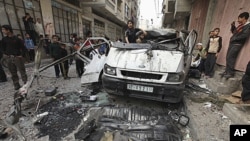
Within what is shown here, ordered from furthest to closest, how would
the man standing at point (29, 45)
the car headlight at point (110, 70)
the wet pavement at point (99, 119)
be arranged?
the man standing at point (29, 45) → the car headlight at point (110, 70) → the wet pavement at point (99, 119)

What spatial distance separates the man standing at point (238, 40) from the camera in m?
3.35

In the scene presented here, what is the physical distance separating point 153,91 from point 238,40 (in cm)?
273

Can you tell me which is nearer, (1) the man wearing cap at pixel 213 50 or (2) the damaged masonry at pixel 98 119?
(2) the damaged masonry at pixel 98 119

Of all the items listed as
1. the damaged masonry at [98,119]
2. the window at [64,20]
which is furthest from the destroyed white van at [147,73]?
the window at [64,20]

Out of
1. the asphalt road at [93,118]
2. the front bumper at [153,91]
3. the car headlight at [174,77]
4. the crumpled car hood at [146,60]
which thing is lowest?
the asphalt road at [93,118]

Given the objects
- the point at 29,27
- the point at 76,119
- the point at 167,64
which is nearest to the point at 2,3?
the point at 29,27

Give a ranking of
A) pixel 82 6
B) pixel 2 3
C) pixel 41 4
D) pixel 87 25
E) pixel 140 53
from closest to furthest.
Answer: pixel 140 53 → pixel 2 3 → pixel 41 4 → pixel 82 6 → pixel 87 25

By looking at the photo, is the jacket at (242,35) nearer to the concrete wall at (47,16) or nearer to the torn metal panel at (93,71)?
the torn metal panel at (93,71)

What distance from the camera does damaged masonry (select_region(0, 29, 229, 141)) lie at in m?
2.25

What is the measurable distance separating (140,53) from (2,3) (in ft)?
23.4

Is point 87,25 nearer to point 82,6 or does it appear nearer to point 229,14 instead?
point 82,6

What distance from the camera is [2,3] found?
242 inches

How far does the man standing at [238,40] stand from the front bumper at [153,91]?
2.01m

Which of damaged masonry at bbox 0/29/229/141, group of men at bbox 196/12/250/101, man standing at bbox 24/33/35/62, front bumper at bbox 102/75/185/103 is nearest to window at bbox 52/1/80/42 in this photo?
man standing at bbox 24/33/35/62
